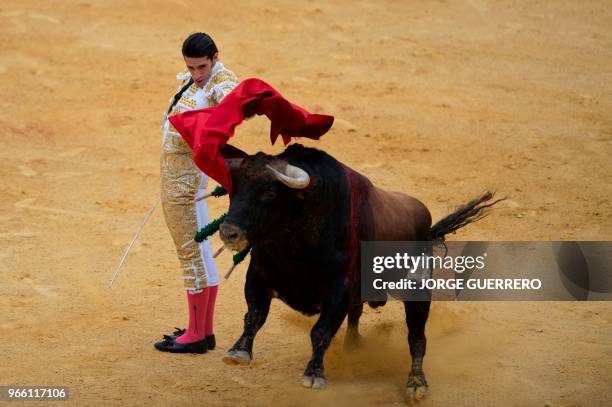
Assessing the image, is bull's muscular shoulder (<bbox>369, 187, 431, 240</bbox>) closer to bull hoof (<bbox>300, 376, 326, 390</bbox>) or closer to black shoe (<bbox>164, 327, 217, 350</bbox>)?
bull hoof (<bbox>300, 376, 326, 390</bbox>)

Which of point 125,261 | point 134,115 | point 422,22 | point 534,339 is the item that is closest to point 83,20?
point 134,115

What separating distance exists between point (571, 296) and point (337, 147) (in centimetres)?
346

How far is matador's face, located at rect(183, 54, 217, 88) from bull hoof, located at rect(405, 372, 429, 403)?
2.12 m

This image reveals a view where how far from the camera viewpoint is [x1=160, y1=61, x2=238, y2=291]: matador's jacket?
20.1ft

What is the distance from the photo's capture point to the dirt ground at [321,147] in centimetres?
639

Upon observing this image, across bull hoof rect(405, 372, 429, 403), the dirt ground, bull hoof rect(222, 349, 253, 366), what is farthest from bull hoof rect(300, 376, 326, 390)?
bull hoof rect(405, 372, 429, 403)

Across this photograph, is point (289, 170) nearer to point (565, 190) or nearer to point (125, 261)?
point (125, 261)

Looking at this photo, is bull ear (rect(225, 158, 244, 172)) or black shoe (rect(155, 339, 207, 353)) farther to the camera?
black shoe (rect(155, 339, 207, 353))

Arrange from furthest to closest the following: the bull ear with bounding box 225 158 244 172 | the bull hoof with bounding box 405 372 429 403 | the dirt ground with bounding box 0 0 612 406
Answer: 1. the dirt ground with bounding box 0 0 612 406
2. the bull hoof with bounding box 405 372 429 403
3. the bull ear with bounding box 225 158 244 172

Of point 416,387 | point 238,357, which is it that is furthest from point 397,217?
point 238,357

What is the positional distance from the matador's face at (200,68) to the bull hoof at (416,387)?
83.5 inches

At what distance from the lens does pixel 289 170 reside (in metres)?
5.31

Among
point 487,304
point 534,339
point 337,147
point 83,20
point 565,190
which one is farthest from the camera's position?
point 83,20

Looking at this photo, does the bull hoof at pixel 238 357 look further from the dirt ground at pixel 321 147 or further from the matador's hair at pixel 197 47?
the matador's hair at pixel 197 47
